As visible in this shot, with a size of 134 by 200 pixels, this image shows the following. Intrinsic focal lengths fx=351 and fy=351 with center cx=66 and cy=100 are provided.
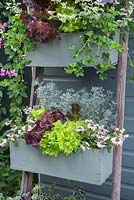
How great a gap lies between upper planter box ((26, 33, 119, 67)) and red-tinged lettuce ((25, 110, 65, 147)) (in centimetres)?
26

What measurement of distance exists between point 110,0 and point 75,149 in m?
0.71

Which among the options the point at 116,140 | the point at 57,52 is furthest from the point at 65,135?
the point at 57,52

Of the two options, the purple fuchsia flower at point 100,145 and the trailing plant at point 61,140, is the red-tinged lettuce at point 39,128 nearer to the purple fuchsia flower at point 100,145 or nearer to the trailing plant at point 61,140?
the trailing plant at point 61,140

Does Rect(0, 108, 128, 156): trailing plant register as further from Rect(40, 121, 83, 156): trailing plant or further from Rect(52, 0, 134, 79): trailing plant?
Rect(52, 0, 134, 79): trailing plant

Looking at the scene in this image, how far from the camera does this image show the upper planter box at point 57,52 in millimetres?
1693

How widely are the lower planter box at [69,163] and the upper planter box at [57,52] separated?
0.43 meters

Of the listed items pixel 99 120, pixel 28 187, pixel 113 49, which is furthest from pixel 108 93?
pixel 28 187

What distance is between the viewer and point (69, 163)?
1.69m

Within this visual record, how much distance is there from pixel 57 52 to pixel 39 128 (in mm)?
387

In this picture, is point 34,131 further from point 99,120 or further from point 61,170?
point 99,120

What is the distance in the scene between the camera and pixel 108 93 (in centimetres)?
205

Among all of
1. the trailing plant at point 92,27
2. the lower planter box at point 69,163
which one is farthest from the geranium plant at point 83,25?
the lower planter box at point 69,163

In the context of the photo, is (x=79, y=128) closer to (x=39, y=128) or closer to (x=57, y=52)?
(x=39, y=128)

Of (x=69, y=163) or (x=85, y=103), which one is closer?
(x=69, y=163)
